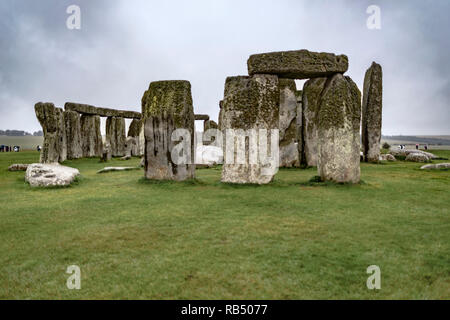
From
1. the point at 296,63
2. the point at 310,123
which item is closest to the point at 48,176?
the point at 296,63

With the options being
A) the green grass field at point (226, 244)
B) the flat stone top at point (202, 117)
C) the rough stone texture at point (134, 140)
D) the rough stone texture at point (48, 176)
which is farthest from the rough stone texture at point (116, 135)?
the green grass field at point (226, 244)

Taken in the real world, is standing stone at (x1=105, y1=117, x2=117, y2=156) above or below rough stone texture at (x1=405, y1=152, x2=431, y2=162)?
above

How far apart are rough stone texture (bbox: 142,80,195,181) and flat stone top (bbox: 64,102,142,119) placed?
10.9m

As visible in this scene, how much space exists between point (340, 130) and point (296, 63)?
66.6 inches

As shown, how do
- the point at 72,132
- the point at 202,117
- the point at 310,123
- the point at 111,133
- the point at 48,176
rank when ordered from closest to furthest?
1. the point at 48,176
2. the point at 310,123
3. the point at 72,132
4. the point at 111,133
5. the point at 202,117

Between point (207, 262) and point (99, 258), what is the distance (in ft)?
3.39

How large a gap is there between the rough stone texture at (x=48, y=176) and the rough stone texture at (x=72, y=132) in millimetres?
9438

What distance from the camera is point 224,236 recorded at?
12.5 feet

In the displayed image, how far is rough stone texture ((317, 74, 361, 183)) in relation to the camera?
7.21 meters

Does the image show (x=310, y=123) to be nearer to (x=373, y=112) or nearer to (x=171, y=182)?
(x=373, y=112)

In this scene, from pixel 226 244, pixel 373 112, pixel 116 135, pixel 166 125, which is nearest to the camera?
pixel 226 244

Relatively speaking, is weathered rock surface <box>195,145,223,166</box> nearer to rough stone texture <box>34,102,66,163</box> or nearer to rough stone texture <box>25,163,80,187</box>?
rough stone texture <box>25,163,80,187</box>

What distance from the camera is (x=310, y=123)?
11.6m

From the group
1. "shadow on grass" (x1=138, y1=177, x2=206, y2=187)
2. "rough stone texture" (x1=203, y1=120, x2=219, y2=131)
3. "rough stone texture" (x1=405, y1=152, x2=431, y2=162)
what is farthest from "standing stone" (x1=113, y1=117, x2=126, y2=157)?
"rough stone texture" (x1=405, y1=152, x2=431, y2=162)
